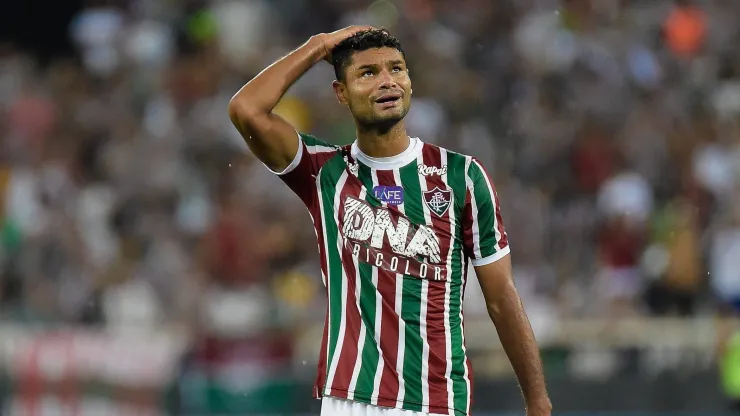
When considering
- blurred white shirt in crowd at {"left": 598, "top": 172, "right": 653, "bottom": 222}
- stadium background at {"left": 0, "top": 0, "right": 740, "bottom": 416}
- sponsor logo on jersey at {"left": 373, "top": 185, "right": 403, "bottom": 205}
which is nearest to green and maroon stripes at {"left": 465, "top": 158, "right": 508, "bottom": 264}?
sponsor logo on jersey at {"left": 373, "top": 185, "right": 403, "bottom": 205}

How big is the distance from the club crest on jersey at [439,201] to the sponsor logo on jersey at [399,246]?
70 mm

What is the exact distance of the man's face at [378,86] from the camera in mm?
4617

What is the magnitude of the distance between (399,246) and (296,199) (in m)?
6.78

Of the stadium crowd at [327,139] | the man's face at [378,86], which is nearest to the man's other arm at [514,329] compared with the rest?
the man's face at [378,86]

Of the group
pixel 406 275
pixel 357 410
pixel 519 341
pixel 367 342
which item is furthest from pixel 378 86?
pixel 357 410

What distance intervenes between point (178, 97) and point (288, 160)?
8098 millimetres

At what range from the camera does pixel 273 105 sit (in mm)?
4680

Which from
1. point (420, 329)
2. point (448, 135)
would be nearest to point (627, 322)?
point (448, 135)

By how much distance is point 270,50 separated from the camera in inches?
511

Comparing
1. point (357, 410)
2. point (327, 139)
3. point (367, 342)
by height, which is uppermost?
point (327, 139)

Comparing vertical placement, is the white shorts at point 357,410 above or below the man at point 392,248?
below

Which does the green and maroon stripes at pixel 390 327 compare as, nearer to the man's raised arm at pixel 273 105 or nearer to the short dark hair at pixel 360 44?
the man's raised arm at pixel 273 105

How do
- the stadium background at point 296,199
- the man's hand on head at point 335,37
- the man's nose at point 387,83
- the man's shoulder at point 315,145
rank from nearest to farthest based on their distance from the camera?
the man's nose at point 387,83
the man's hand on head at point 335,37
the man's shoulder at point 315,145
the stadium background at point 296,199

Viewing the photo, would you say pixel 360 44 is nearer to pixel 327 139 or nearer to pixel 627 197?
pixel 627 197
